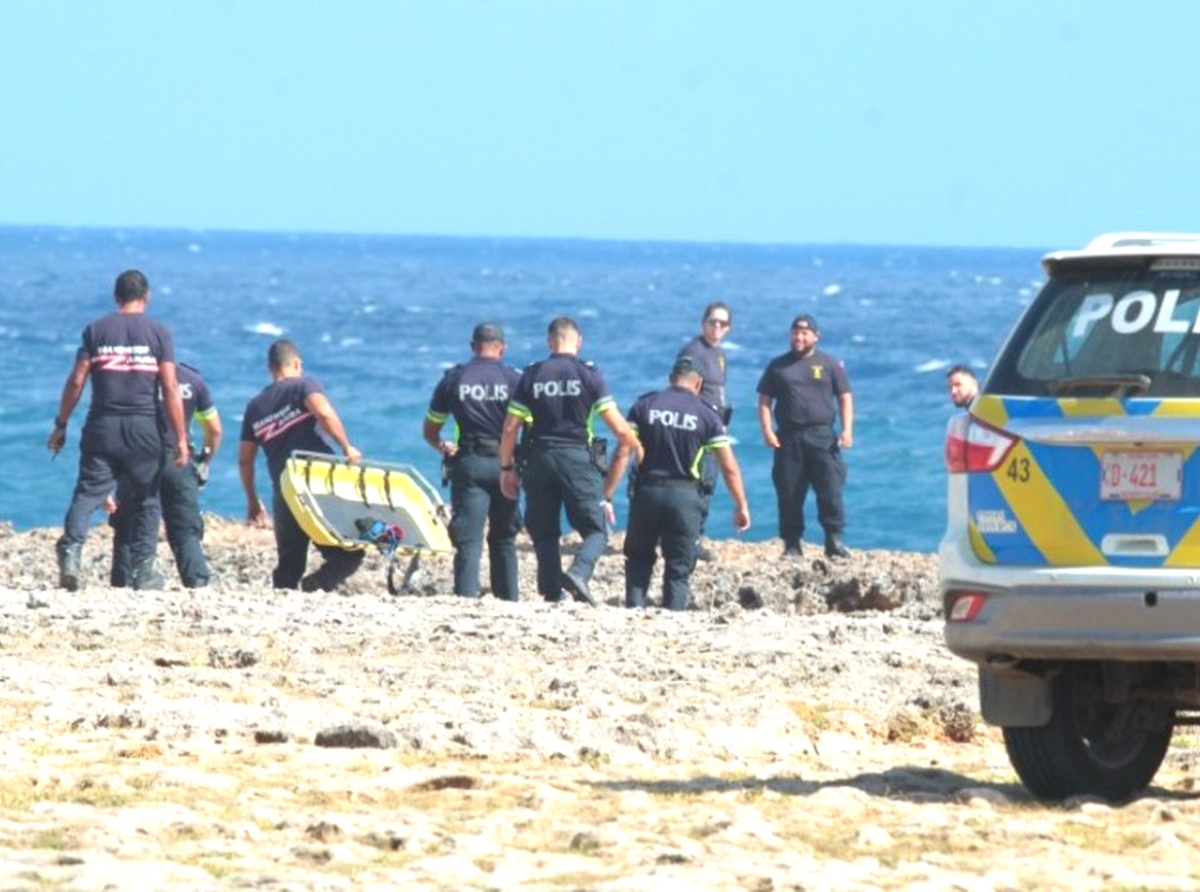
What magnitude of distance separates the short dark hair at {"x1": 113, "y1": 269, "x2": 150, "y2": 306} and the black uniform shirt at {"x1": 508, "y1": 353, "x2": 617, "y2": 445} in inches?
80.1

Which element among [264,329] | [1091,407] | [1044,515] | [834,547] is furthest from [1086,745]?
[264,329]

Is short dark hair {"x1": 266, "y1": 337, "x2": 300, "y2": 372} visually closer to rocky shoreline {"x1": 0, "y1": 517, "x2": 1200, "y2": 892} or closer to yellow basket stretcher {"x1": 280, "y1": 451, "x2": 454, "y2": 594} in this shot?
yellow basket stretcher {"x1": 280, "y1": 451, "x2": 454, "y2": 594}

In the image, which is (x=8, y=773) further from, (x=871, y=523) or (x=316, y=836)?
(x=871, y=523)

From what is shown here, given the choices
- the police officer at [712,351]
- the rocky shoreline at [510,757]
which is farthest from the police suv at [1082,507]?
the police officer at [712,351]

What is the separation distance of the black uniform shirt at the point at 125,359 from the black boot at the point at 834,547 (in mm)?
6668

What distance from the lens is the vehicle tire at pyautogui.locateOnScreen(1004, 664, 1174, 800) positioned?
9133 mm

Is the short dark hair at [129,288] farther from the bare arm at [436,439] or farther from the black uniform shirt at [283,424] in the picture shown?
the bare arm at [436,439]

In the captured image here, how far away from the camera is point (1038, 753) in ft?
30.0

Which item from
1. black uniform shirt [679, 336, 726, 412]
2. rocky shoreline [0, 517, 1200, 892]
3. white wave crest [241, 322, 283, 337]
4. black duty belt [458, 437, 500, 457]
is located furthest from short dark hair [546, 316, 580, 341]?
white wave crest [241, 322, 283, 337]

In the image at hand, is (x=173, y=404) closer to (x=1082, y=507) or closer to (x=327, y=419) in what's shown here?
(x=327, y=419)

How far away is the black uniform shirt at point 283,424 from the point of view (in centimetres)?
1617

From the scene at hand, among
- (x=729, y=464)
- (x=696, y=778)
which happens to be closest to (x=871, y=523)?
(x=729, y=464)

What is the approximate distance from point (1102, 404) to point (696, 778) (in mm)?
2000

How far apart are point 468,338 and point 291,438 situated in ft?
210
